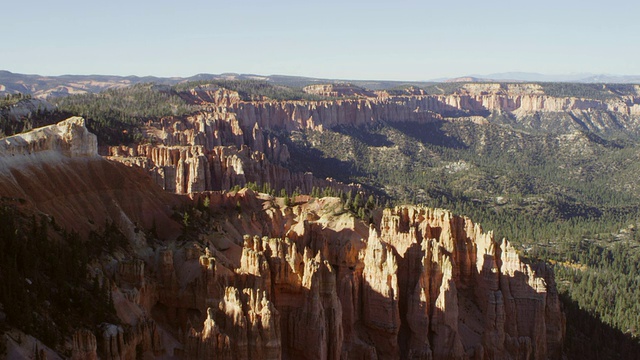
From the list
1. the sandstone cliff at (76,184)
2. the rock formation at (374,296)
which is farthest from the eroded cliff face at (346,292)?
the sandstone cliff at (76,184)

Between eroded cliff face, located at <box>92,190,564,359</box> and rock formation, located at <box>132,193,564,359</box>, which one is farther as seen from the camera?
eroded cliff face, located at <box>92,190,564,359</box>

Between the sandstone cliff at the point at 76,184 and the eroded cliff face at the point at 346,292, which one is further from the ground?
the sandstone cliff at the point at 76,184

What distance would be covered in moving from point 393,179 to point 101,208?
12173 cm

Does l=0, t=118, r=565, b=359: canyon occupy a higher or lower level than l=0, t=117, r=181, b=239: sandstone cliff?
lower

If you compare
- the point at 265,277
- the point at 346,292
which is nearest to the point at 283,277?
the point at 265,277

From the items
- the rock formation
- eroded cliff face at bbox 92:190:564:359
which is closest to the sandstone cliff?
eroded cliff face at bbox 92:190:564:359

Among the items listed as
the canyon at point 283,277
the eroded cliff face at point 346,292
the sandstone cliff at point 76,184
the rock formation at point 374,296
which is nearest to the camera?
the canyon at point 283,277

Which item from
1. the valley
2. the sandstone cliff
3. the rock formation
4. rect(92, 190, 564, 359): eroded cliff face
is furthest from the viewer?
the sandstone cliff

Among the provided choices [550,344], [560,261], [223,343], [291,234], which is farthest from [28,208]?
[560,261]

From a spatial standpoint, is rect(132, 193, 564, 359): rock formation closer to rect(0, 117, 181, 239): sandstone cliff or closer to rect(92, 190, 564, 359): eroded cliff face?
rect(92, 190, 564, 359): eroded cliff face

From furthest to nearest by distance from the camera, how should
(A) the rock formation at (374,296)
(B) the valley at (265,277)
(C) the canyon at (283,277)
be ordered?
(A) the rock formation at (374,296) < (C) the canyon at (283,277) < (B) the valley at (265,277)

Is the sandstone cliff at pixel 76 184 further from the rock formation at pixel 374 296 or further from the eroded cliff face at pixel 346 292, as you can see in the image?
the rock formation at pixel 374 296

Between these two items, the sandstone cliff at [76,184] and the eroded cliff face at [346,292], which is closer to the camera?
the eroded cliff face at [346,292]

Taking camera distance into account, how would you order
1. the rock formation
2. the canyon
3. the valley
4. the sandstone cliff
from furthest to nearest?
the sandstone cliff → the rock formation → the canyon → the valley
